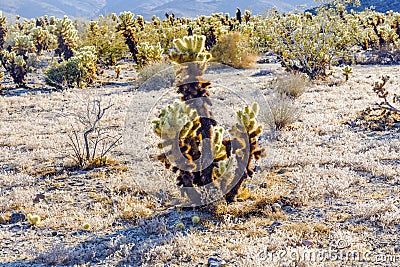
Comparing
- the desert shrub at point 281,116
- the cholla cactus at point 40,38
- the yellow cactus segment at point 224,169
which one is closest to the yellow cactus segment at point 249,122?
the yellow cactus segment at point 224,169

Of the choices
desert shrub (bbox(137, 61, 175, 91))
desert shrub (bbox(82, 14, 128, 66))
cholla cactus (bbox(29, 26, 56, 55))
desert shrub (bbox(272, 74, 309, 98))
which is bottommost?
desert shrub (bbox(272, 74, 309, 98))

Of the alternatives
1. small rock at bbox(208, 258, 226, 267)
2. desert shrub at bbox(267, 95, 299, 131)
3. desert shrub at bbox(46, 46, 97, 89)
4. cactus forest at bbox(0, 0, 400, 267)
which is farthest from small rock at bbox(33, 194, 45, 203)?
desert shrub at bbox(46, 46, 97, 89)

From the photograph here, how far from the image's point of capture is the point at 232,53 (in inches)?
703

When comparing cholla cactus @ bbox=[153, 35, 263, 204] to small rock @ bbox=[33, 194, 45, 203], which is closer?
cholla cactus @ bbox=[153, 35, 263, 204]

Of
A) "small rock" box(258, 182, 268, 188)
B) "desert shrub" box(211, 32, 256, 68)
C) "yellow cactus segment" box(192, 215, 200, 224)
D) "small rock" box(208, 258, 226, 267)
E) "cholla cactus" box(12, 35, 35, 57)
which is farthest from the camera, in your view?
"cholla cactus" box(12, 35, 35, 57)

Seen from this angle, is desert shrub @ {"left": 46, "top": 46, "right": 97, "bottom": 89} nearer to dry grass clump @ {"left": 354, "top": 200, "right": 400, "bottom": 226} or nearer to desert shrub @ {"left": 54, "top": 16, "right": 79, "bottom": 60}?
desert shrub @ {"left": 54, "top": 16, "right": 79, "bottom": 60}

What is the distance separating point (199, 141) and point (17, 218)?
88.0 inches

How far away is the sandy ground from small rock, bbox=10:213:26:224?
0.01 meters

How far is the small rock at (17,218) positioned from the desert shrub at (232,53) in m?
13.7

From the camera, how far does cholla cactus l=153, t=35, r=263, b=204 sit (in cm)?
469

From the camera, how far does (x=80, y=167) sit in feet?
21.1

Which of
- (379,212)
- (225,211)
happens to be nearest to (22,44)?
(225,211)

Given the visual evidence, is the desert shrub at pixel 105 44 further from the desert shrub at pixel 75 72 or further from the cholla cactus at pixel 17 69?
the cholla cactus at pixel 17 69

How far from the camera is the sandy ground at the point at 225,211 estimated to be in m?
3.84
